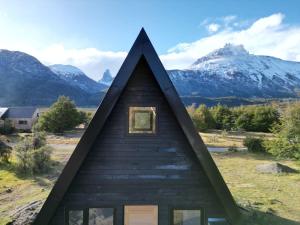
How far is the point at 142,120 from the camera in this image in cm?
823

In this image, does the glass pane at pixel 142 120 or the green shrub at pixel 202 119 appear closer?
the glass pane at pixel 142 120

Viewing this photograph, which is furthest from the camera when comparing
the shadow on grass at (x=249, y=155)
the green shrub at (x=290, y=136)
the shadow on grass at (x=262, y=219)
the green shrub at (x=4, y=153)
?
the shadow on grass at (x=249, y=155)

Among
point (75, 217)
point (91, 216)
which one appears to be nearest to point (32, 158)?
point (75, 217)

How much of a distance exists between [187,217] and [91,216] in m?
2.52

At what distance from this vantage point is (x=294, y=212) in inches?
563

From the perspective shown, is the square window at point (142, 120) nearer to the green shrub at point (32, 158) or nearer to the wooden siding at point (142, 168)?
the wooden siding at point (142, 168)

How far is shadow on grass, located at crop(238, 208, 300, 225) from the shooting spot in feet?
40.4

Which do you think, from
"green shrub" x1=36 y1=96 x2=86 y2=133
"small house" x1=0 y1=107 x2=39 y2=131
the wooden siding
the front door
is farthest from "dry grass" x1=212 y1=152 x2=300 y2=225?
"small house" x1=0 y1=107 x2=39 y2=131

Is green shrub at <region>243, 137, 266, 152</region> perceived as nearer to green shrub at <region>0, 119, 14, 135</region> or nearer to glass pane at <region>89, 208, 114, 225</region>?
glass pane at <region>89, 208, 114, 225</region>

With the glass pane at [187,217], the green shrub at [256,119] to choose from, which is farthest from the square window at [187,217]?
the green shrub at [256,119]

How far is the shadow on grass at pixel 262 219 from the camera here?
40.4 feet

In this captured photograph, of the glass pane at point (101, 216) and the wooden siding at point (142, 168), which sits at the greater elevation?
the wooden siding at point (142, 168)

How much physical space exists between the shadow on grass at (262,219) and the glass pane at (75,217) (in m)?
7.03

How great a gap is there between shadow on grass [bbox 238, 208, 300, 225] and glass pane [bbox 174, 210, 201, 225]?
490cm
